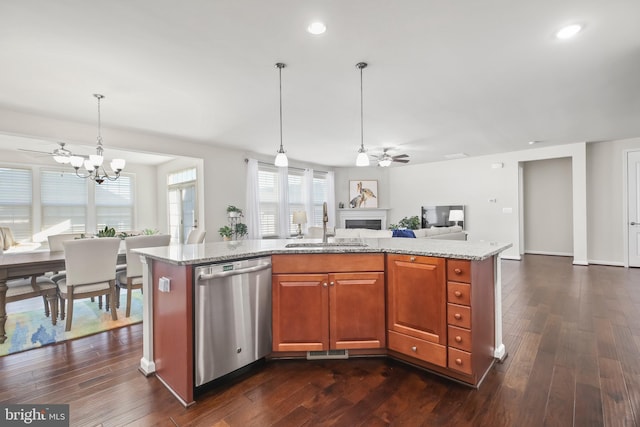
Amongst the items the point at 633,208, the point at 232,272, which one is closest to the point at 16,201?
the point at 232,272

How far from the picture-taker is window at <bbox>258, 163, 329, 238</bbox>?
23.8 ft

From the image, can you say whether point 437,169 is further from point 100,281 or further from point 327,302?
point 100,281

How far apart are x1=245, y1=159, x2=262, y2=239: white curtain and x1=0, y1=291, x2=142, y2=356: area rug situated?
9.75 feet

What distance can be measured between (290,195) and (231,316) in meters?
5.95

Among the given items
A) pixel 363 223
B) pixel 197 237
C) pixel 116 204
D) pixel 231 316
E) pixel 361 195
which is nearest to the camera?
pixel 231 316

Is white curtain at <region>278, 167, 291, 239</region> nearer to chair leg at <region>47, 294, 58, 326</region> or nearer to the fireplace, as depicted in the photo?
the fireplace

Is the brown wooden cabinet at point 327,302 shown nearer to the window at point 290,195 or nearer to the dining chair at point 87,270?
the dining chair at point 87,270

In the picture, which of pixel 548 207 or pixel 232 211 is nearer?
pixel 232 211

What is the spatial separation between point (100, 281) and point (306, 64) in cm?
320

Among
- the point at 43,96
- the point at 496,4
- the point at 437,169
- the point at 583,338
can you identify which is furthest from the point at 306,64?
the point at 437,169

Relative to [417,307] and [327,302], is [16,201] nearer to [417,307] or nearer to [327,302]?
[327,302]

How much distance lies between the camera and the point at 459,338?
6.56 feet

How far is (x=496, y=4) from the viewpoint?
2031 mm

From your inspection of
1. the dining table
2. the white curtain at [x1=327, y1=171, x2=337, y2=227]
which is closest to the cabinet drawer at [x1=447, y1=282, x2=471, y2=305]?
the dining table
